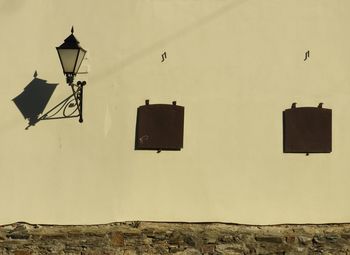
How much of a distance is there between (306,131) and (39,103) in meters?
3.08

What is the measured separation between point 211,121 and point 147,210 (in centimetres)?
124

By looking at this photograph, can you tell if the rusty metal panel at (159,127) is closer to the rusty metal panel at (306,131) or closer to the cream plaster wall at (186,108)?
the cream plaster wall at (186,108)

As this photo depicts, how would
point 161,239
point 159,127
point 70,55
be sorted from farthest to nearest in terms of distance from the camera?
point 159,127 → point 161,239 → point 70,55

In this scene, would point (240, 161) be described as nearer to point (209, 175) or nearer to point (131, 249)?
point (209, 175)

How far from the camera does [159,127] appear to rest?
5.88 m

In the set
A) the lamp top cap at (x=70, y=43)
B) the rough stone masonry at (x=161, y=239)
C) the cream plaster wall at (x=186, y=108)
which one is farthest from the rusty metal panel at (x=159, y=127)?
Result: the lamp top cap at (x=70, y=43)

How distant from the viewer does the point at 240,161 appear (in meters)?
5.88

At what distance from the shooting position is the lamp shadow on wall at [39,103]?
5.88m

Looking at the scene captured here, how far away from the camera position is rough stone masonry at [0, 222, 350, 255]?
5.71 meters

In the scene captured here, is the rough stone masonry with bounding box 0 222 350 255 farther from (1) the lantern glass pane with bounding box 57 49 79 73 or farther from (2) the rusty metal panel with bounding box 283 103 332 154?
(1) the lantern glass pane with bounding box 57 49 79 73

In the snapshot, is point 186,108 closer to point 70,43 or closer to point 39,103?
point 70,43

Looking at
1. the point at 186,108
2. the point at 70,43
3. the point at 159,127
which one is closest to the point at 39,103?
the point at 70,43

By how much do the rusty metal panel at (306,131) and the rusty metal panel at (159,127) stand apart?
1224 mm

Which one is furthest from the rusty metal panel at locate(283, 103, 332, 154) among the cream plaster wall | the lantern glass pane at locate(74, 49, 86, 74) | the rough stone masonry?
the lantern glass pane at locate(74, 49, 86, 74)
